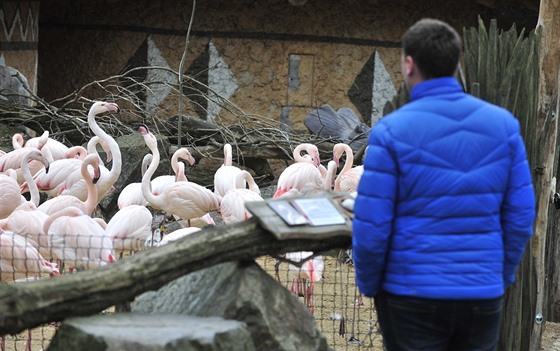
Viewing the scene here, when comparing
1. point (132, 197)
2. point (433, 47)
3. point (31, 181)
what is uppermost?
point (433, 47)

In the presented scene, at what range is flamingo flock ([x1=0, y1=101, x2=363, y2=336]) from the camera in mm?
6344

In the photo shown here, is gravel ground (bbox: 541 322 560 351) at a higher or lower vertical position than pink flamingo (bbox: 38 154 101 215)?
lower

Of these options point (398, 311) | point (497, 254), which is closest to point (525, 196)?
point (497, 254)

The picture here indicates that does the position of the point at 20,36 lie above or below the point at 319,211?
above

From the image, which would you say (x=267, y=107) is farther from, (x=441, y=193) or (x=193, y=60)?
(x=441, y=193)

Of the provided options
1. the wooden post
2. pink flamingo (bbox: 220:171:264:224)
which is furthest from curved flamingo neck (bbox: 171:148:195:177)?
the wooden post

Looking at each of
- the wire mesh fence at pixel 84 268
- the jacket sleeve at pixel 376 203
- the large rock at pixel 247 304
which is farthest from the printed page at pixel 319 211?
the wire mesh fence at pixel 84 268

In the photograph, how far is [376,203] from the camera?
3.26m

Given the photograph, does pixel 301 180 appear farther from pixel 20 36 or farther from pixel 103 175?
pixel 20 36

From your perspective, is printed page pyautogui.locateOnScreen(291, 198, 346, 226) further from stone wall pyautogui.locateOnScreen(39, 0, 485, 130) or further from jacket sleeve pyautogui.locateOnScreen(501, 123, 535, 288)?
stone wall pyautogui.locateOnScreen(39, 0, 485, 130)

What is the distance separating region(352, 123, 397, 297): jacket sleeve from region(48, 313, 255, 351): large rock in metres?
0.62

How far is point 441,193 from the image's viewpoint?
3275 millimetres

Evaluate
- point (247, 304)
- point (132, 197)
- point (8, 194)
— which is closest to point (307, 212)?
point (247, 304)

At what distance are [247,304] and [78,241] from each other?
239cm
